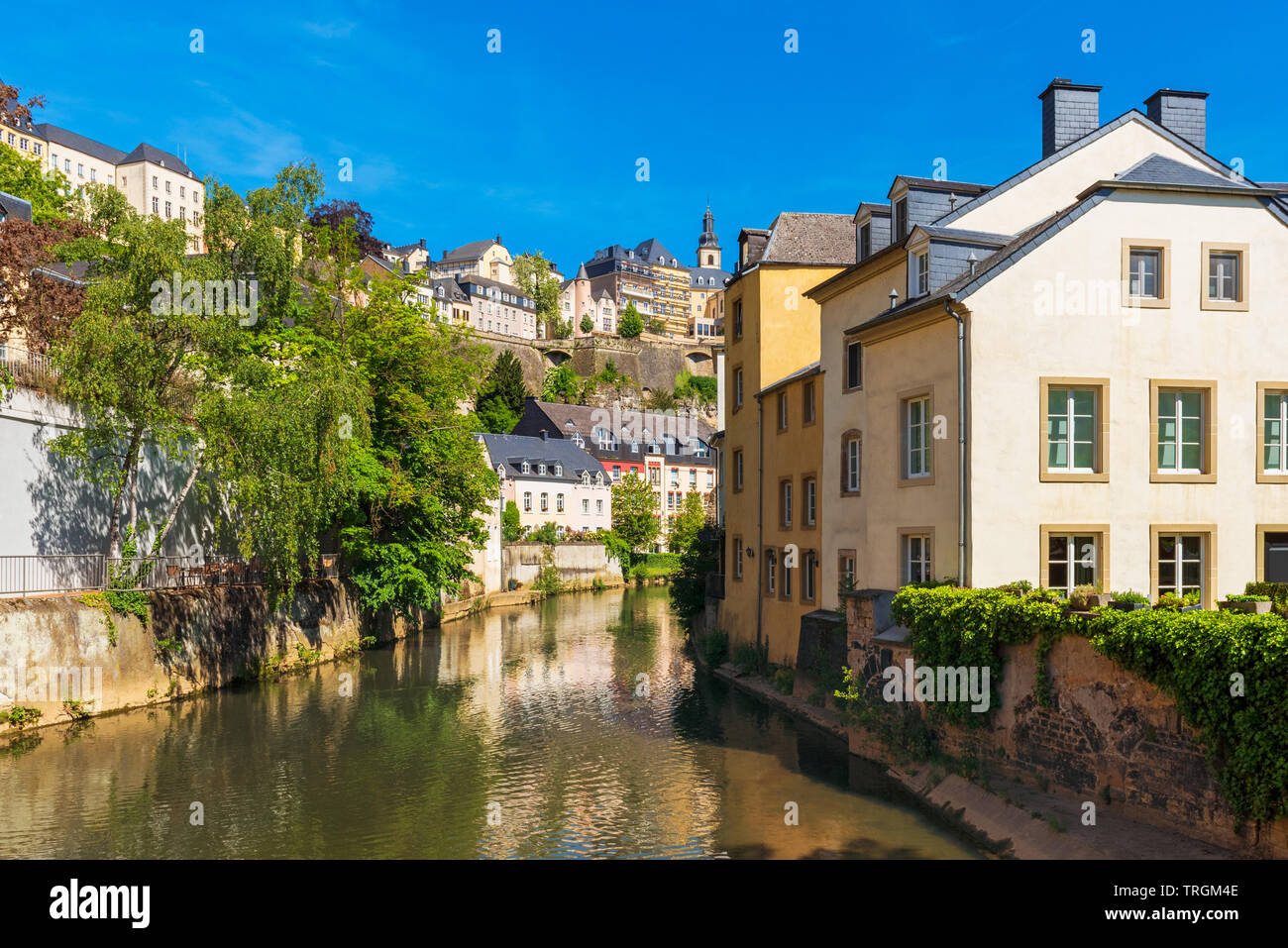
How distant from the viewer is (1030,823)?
14180mm

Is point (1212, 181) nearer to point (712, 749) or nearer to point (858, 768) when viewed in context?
point (858, 768)

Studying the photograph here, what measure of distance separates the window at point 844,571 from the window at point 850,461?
158 centimetres

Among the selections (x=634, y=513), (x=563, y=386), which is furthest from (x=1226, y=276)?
(x=563, y=386)

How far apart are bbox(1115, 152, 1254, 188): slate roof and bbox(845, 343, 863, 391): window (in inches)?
297

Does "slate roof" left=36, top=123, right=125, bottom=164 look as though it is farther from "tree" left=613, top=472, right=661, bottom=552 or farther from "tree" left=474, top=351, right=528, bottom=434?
"tree" left=613, top=472, right=661, bottom=552

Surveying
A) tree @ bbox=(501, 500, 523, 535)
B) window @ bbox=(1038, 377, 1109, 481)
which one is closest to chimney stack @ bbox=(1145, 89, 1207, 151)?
window @ bbox=(1038, 377, 1109, 481)

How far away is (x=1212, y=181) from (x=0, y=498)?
26832 millimetres

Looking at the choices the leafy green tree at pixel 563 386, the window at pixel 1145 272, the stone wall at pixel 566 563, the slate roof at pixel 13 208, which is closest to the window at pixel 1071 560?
the window at pixel 1145 272

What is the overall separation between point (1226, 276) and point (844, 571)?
10686 millimetres

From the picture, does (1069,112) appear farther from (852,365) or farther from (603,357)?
(603,357)

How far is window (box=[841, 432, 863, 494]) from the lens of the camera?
25031 mm

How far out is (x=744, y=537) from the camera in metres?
32.7

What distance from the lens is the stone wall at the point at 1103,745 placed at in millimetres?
12094
